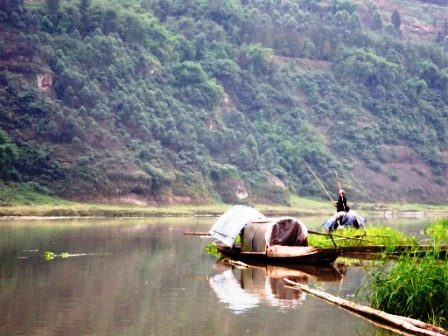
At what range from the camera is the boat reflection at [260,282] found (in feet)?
61.8

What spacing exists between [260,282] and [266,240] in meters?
5.40

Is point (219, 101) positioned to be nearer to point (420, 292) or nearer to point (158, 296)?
point (158, 296)

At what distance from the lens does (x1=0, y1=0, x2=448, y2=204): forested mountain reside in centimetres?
8494

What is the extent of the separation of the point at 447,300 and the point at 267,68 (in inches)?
4273

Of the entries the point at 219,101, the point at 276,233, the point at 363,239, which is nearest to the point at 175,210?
the point at 219,101

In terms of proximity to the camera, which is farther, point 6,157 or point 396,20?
point 396,20

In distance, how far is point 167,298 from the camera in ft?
63.6

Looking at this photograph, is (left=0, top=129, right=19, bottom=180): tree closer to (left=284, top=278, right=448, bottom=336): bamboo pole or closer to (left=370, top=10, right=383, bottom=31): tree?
(left=284, top=278, right=448, bottom=336): bamboo pole

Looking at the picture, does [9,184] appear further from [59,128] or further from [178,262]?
[178,262]

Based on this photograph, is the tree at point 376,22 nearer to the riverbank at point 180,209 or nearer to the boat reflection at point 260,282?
the riverbank at point 180,209

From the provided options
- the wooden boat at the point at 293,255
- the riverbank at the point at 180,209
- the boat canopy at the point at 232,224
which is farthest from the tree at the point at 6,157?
the wooden boat at the point at 293,255

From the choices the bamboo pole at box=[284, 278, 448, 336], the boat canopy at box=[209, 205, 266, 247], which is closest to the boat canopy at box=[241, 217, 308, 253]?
the boat canopy at box=[209, 205, 266, 247]

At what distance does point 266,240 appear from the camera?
1091 inches

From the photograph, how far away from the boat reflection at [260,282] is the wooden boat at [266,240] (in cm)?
39
